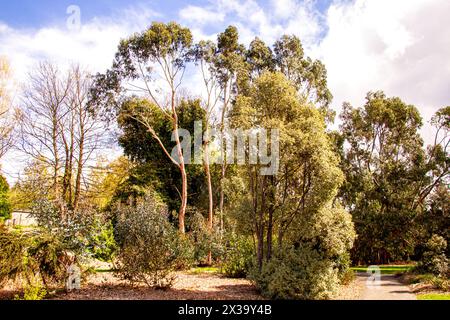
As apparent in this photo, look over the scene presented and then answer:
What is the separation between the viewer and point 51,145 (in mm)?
17406

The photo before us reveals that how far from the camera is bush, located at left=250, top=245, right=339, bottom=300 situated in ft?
33.2

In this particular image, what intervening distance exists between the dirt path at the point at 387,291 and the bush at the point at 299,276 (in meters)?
1.25

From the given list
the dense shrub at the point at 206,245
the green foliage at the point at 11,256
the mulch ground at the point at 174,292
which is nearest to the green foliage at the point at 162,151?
the dense shrub at the point at 206,245

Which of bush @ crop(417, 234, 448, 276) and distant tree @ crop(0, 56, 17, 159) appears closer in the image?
bush @ crop(417, 234, 448, 276)

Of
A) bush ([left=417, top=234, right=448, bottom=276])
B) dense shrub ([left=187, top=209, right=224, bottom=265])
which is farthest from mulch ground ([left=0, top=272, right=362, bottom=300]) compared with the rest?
dense shrub ([left=187, top=209, right=224, bottom=265])

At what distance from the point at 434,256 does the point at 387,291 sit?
144 inches

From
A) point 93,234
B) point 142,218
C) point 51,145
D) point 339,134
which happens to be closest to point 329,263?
point 142,218

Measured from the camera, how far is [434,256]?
14297 mm

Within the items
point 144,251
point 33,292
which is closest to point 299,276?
point 144,251

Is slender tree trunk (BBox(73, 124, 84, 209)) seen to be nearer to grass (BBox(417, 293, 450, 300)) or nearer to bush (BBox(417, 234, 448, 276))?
grass (BBox(417, 293, 450, 300))

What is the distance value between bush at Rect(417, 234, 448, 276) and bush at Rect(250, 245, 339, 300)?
4953 mm

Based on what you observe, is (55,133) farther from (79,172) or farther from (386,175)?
(386,175)

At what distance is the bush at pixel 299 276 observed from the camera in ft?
33.2

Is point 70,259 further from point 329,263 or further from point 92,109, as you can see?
point 92,109
